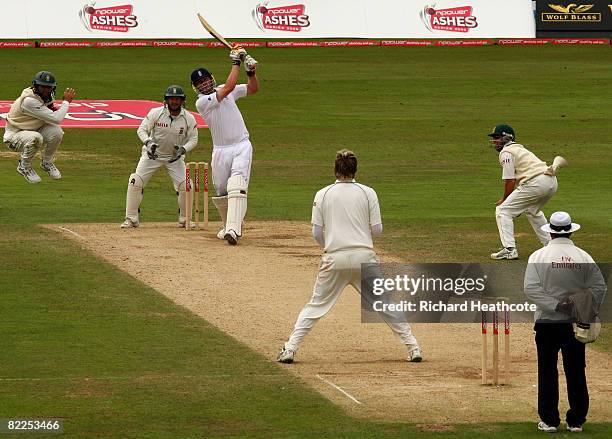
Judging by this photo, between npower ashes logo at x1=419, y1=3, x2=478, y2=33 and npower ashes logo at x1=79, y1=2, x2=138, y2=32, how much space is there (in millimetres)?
8367

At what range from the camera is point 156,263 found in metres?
18.0

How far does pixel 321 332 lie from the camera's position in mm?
14680

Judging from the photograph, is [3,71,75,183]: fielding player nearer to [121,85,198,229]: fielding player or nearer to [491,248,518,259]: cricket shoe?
[121,85,198,229]: fielding player

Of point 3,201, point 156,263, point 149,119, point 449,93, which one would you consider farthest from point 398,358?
point 449,93

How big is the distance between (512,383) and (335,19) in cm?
3217

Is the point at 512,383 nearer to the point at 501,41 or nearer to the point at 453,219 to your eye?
the point at 453,219

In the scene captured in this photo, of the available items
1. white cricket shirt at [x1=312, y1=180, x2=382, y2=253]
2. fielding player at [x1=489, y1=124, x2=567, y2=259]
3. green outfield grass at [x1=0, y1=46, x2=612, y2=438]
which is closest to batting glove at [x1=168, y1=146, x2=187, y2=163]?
green outfield grass at [x1=0, y1=46, x2=612, y2=438]

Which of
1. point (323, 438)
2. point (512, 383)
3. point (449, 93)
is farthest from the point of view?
point (449, 93)

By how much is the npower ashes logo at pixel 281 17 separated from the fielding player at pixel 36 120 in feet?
72.4

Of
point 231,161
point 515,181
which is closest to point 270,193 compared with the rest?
point 231,161

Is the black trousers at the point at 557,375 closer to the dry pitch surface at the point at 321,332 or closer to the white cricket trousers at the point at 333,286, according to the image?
the dry pitch surface at the point at 321,332

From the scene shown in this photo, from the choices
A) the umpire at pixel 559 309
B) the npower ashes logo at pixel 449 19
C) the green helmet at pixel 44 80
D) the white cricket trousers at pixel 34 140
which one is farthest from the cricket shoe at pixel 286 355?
the npower ashes logo at pixel 449 19

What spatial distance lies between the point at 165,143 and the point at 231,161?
1457 mm

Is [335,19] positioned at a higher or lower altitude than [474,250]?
higher
